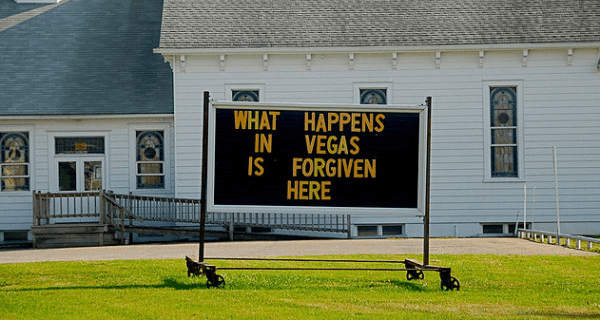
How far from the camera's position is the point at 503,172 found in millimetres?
26594

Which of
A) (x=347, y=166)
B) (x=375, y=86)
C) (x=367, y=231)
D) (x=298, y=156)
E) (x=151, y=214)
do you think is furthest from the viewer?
(x=367, y=231)

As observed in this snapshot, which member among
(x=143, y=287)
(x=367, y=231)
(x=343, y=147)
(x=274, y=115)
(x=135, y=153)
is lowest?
(x=367, y=231)

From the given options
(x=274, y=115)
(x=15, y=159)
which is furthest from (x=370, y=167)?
(x=15, y=159)

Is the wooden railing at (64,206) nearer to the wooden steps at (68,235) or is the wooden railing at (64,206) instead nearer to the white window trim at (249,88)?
the wooden steps at (68,235)

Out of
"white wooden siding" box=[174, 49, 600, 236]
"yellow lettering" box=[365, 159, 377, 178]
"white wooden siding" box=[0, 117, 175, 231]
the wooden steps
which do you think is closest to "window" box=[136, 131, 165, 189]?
"white wooden siding" box=[0, 117, 175, 231]

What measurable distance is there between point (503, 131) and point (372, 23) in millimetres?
5315

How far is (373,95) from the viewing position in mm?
26703

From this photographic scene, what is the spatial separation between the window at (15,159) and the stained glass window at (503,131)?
14739 mm

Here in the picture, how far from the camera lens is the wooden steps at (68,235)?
2412cm

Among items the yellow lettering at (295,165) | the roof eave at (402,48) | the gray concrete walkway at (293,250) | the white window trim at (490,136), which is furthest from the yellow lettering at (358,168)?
the white window trim at (490,136)

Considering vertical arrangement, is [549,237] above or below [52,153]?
below

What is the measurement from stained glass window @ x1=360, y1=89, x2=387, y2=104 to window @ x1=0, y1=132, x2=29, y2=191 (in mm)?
10792

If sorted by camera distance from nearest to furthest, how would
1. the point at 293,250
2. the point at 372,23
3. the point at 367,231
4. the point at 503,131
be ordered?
the point at 293,250
the point at 503,131
the point at 367,231
the point at 372,23

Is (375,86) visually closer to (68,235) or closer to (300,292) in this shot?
(68,235)
